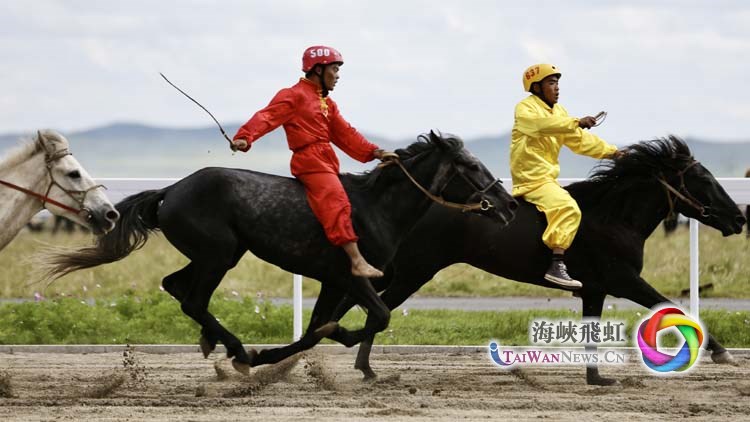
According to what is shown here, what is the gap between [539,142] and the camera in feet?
32.0

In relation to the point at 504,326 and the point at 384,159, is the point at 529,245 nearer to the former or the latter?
the point at 384,159

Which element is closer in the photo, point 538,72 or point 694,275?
point 538,72

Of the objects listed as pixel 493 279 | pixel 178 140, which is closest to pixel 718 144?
pixel 178 140

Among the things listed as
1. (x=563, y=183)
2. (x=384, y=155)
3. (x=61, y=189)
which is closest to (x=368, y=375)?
(x=384, y=155)

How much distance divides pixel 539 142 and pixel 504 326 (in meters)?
2.84

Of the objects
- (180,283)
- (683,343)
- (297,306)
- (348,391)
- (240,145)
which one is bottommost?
(348,391)

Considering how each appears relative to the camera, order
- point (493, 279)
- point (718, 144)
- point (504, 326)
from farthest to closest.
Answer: point (718, 144)
point (493, 279)
point (504, 326)

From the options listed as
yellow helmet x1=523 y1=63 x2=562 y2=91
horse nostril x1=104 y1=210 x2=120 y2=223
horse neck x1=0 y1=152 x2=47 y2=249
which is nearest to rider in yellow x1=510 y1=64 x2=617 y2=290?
yellow helmet x1=523 y1=63 x2=562 y2=91

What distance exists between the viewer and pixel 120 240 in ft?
29.4

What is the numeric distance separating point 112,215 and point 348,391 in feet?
6.32

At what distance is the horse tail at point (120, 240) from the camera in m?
8.94

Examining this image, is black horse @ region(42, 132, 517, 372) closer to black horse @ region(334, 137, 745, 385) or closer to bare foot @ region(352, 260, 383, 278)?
bare foot @ region(352, 260, 383, 278)

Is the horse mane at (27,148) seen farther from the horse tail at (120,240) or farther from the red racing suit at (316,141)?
the red racing suit at (316,141)

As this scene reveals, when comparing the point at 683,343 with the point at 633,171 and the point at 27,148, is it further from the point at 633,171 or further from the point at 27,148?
the point at 27,148
